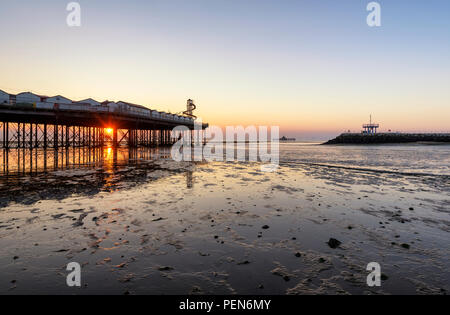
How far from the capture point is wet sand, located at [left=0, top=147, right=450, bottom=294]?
13.2 ft

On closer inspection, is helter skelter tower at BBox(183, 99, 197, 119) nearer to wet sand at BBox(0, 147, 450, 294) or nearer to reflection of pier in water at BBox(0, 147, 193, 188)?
reflection of pier in water at BBox(0, 147, 193, 188)

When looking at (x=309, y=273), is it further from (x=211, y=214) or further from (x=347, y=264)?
(x=211, y=214)

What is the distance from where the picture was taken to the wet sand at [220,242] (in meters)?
4.01

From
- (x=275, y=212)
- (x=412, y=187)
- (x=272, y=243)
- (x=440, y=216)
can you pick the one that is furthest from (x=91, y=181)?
(x=412, y=187)

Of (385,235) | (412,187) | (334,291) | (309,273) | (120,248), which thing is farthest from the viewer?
(412,187)

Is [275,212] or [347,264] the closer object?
[347,264]

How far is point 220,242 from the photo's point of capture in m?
5.79

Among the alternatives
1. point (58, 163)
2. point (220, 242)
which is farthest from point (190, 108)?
point (220, 242)

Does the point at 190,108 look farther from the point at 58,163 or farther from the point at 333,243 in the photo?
the point at 333,243

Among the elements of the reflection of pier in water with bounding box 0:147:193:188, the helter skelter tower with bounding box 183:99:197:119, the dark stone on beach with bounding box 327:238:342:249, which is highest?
the helter skelter tower with bounding box 183:99:197:119

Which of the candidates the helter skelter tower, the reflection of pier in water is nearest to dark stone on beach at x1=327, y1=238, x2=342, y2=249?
the reflection of pier in water

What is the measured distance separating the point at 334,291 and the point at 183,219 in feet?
16.0

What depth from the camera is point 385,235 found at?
628 cm
